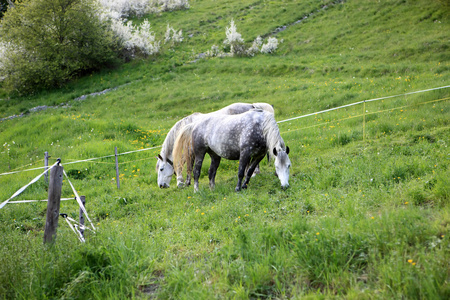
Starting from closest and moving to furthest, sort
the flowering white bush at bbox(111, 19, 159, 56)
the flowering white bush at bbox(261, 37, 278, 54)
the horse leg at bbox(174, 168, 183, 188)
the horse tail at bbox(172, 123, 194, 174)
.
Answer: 1. the horse tail at bbox(172, 123, 194, 174)
2. the horse leg at bbox(174, 168, 183, 188)
3. the flowering white bush at bbox(261, 37, 278, 54)
4. the flowering white bush at bbox(111, 19, 159, 56)

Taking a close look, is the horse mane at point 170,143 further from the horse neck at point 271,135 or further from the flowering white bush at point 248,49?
the flowering white bush at point 248,49

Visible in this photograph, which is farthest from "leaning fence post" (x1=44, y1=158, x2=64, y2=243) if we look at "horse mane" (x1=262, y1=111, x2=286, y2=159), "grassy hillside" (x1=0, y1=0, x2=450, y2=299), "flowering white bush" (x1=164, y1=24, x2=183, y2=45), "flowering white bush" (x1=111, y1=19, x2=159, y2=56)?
"flowering white bush" (x1=164, y1=24, x2=183, y2=45)

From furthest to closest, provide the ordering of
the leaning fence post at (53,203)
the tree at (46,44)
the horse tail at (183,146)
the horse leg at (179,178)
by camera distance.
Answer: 1. the tree at (46,44)
2. the horse leg at (179,178)
3. the horse tail at (183,146)
4. the leaning fence post at (53,203)

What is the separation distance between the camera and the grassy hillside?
3893mm

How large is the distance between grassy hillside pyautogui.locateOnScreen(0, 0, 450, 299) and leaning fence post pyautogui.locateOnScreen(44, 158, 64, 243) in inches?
10.7

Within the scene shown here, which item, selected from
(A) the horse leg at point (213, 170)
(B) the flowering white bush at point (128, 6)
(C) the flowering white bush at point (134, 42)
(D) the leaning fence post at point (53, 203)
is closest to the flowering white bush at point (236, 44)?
(C) the flowering white bush at point (134, 42)

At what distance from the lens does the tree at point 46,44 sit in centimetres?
2494

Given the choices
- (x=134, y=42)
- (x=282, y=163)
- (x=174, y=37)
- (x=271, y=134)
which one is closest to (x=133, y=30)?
(x=174, y=37)

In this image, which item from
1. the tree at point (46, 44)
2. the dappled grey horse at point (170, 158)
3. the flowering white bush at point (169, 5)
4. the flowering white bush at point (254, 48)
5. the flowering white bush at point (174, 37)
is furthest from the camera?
the flowering white bush at point (169, 5)

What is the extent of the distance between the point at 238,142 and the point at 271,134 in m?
0.94

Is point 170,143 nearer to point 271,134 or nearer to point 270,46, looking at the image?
point 271,134

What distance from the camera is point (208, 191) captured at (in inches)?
338

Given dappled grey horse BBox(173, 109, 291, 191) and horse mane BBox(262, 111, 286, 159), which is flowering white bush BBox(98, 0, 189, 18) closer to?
dappled grey horse BBox(173, 109, 291, 191)

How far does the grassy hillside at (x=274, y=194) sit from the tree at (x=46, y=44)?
247 centimetres
